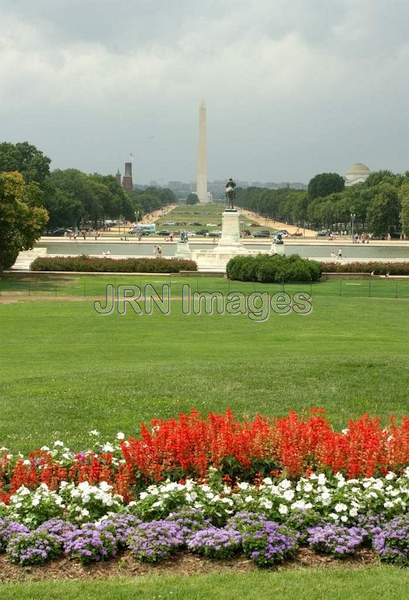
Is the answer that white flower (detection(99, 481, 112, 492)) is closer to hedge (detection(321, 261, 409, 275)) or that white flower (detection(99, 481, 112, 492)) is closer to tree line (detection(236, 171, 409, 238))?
hedge (detection(321, 261, 409, 275))

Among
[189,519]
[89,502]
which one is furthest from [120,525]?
[189,519]

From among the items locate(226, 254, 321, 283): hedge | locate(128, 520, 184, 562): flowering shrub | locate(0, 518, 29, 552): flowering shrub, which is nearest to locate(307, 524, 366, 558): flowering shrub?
locate(128, 520, 184, 562): flowering shrub

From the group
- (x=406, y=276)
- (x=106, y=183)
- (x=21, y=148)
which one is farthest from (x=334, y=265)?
(x=106, y=183)

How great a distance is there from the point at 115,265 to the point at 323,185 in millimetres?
112614

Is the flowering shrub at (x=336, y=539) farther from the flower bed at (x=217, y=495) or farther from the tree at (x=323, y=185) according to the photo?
the tree at (x=323, y=185)

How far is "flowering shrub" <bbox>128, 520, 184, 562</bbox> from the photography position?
7.49 meters

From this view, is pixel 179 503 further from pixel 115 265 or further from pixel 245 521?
pixel 115 265

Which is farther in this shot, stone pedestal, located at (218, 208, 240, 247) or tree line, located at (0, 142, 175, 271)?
stone pedestal, located at (218, 208, 240, 247)

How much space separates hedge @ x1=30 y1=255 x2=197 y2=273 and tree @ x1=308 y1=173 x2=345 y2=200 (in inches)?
4301

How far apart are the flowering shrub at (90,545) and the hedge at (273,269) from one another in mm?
40414

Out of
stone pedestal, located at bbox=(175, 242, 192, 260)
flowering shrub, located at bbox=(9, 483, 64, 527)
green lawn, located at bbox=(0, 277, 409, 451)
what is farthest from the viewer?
stone pedestal, located at bbox=(175, 242, 192, 260)

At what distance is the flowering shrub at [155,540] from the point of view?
24.6ft

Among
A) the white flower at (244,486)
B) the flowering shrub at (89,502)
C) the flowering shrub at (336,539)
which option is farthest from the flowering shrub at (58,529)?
the flowering shrub at (336,539)

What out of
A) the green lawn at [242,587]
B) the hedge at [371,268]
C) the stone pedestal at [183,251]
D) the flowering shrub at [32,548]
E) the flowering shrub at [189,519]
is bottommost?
the green lawn at [242,587]
